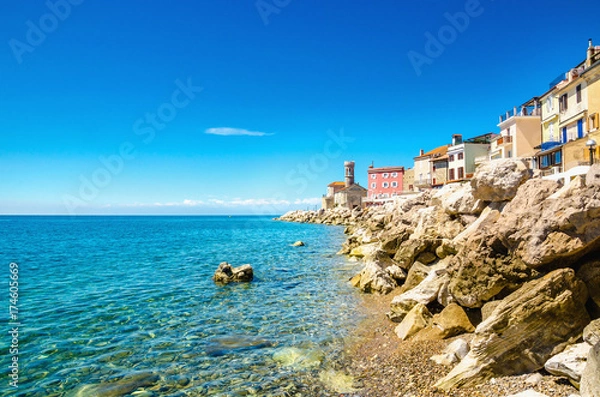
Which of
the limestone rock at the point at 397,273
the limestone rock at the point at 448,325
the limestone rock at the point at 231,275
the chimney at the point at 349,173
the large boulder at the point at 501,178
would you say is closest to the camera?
the limestone rock at the point at 448,325

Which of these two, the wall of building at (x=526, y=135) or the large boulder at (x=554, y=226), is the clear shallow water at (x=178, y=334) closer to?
the large boulder at (x=554, y=226)

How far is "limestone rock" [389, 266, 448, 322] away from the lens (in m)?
12.3

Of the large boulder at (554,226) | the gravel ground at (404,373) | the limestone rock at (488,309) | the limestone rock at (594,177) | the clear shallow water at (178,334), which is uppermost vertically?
the limestone rock at (594,177)

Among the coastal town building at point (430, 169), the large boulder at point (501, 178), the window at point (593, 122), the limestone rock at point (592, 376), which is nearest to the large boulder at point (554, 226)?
the limestone rock at point (592, 376)

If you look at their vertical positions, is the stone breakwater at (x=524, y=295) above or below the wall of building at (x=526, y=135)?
below

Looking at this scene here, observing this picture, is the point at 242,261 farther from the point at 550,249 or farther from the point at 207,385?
the point at 550,249

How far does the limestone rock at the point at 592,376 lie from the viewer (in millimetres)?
5770

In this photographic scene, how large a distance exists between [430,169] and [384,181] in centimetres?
2677

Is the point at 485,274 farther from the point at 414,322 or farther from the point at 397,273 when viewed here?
the point at 397,273

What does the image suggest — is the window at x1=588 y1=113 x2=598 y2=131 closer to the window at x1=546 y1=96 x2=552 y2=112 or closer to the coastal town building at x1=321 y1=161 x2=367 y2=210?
the window at x1=546 y1=96 x2=552 y2=112

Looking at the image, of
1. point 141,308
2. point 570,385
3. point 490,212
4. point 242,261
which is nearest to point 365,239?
point 242,261

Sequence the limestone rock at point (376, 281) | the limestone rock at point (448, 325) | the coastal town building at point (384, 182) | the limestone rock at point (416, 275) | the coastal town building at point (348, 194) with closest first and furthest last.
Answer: the limestone rock at point (448, 325) < the limestone rock at point (416, 275) < the limestone rock at point (376, 281) < the coastal town building at point (384, 182) < the coastal town building at point (348, 194)

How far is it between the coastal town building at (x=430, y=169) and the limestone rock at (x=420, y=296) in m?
54.2

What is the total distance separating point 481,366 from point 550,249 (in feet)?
11.4
